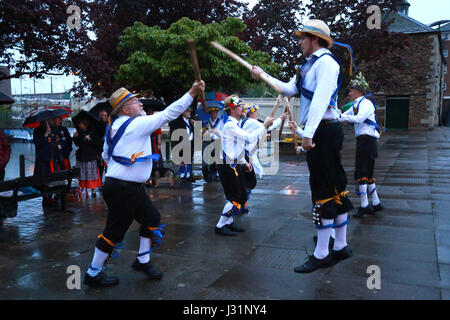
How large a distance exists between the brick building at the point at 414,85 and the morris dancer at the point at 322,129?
28662mm

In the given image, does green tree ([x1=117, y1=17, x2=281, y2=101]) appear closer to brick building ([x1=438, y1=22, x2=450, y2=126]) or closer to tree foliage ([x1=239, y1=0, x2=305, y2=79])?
tree foliage ([x1=239, y1=0, x2=305, y2=79])

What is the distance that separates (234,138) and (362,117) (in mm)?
2043

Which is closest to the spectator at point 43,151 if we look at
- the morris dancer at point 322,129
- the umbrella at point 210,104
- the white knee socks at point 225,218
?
the umbrella at point 210,104

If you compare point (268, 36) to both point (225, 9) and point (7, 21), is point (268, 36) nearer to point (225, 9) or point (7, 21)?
point (225, 9)

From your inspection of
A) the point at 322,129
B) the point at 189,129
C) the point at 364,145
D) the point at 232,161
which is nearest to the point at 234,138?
the point at 232,161

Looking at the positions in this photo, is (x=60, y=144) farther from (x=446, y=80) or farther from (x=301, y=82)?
(x=446, y=80)

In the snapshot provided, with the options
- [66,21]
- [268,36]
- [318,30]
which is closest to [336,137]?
[318,30]

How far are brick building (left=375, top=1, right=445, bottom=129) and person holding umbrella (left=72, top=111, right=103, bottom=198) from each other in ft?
87.2

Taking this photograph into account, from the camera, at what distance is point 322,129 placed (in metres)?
3.65

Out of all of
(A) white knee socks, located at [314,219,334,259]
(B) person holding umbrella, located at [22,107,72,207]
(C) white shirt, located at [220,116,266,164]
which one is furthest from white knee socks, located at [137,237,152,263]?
(B) person holding umbrella, located at [22,107,72,207]

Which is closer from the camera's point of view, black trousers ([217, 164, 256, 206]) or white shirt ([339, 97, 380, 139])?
black trousers ([217, 164, 256, 206])

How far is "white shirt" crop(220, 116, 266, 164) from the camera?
17.4 feet

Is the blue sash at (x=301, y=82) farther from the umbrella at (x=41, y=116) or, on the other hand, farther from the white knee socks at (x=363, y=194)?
the umbrella at (x=41, y=116)
